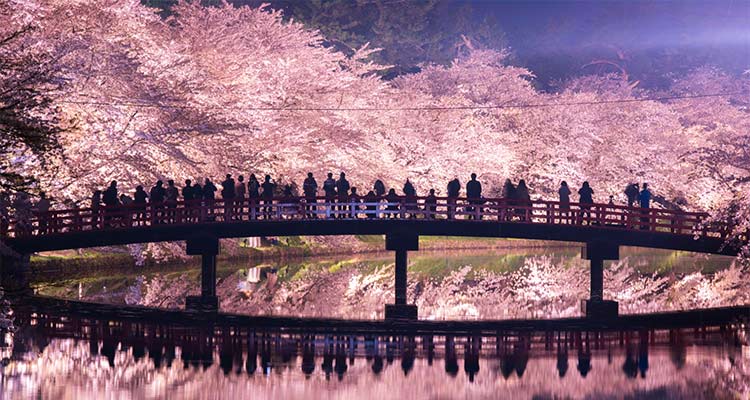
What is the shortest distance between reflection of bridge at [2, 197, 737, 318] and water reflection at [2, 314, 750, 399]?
6209 millimetres

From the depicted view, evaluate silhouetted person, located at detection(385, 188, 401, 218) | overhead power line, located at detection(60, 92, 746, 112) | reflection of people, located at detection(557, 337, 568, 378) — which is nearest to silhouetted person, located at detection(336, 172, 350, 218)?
silhouetted person, located at detection(385, 188, 401, 218)

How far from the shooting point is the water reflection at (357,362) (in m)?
23.7

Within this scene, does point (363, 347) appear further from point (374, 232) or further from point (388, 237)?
point (388, 237)

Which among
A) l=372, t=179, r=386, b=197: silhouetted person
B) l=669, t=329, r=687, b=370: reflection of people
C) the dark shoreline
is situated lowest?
l=669, t=329, r=687, b=370: reflection of people

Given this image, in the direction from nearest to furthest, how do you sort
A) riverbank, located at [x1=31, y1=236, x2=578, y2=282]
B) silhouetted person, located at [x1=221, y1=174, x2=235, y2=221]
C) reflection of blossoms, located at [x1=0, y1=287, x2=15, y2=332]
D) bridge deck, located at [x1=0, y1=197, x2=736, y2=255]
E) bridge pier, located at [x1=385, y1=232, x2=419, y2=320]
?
reflection of blossoms, located at [x1=0, y1=287, x2=15, y2=332] < bridge deck, located at [x1=0, y1=197, x2=736, y2=255] < bridge pier, located at [x1=385, y1=232, x2=419, y2=320] < silhouetted person, located at [x1=221, y1=174, x2=235, y2=221] < riverbank, located at [x1=31, y1=236, x2=578, y2=282]

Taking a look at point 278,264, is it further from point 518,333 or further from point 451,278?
point 518,333

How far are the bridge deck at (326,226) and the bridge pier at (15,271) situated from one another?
39 cm

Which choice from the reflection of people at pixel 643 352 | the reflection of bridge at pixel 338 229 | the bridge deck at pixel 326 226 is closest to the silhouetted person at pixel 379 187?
the bridge deck at pixel 326 226

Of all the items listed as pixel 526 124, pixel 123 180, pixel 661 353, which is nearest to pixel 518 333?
pixel 661 353

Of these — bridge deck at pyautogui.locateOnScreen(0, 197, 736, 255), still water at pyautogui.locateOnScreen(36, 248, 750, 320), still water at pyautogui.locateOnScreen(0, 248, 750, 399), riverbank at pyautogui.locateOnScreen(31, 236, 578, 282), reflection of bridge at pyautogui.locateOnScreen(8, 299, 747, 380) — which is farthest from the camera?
riverbank at pyautogui.locateOnScreen(31, 236, 578, 282)

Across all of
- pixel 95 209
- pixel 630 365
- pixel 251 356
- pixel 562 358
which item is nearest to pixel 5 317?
pixel 251 356

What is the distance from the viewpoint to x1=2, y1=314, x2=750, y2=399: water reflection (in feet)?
77.6

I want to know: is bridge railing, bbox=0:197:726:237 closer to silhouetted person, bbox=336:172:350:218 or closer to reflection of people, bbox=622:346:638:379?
silhouetted person, bbox=336:172:350:218

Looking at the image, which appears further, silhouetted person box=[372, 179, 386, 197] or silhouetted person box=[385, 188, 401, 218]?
silhouetted person box=[372, 179, 386, 197]
